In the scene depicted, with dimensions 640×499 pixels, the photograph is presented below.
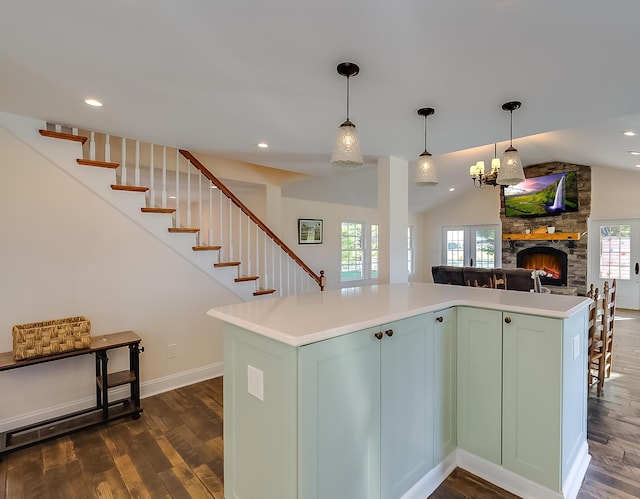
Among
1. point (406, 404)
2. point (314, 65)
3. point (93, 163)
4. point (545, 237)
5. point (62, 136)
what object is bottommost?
Result: point (406, 404)

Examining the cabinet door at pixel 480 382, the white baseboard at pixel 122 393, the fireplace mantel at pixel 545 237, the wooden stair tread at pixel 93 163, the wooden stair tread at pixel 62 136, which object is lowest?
the white baseboard at pixel 122 393

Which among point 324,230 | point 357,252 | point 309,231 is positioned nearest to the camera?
point 309,231

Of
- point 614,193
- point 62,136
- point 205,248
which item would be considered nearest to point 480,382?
point 205,248

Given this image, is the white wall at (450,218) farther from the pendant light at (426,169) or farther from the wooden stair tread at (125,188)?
→ the wooden stair tread at (125,188)

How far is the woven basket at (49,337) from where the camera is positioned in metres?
2.26

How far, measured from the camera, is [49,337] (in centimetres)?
236

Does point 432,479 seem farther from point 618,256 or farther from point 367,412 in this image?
point 618,256

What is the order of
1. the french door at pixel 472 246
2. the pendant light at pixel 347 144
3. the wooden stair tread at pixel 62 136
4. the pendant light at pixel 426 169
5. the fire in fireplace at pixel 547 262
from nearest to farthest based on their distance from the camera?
the pendant light at pixel 347 144 < the pendant light at pixel 426 169 < the wooden stair tread at pixel 62 136 < the fire in fireplace at pixel 547 262 < the french door at pixel 472 246

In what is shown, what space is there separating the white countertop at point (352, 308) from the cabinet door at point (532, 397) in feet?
0.38

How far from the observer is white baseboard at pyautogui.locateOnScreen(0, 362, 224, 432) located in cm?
248

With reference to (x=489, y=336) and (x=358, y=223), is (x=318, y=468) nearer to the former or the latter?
(x=489, y=336)

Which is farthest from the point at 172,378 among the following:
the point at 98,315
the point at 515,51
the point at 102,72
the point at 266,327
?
the point at 515,51

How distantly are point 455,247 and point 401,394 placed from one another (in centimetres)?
832

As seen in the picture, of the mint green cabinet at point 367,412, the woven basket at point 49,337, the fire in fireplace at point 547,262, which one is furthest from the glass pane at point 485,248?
the woven basket at point 49,337
